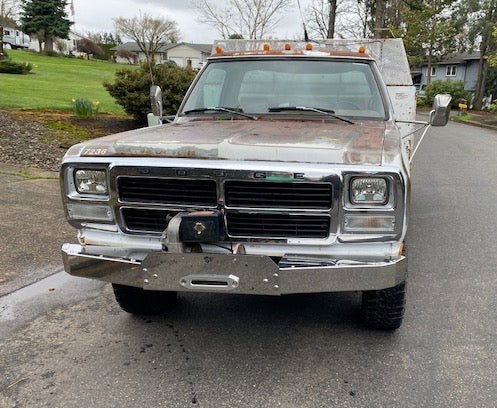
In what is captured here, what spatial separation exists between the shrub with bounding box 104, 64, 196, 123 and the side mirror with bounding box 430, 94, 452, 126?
8.20m

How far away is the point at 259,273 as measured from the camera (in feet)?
8.73

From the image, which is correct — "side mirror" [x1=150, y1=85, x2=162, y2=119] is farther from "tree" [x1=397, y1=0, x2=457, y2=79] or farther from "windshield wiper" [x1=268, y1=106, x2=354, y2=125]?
"tree" [x1=397, y1=0, x2=457, y2=79]

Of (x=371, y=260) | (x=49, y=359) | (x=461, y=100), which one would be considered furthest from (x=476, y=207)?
(x=461, y=100)

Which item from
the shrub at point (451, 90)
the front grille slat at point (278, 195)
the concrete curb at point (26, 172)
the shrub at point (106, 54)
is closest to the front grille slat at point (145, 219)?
the front grille slat at point (278, 195)

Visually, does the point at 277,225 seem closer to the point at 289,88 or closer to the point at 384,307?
the point at 384,307

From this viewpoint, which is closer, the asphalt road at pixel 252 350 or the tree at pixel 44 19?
the asphalt road at pixel 252 350

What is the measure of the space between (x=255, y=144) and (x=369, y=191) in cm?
71

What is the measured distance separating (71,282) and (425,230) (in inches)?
160

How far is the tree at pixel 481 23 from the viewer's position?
1384 inches

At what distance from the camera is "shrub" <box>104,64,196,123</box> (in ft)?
38.2

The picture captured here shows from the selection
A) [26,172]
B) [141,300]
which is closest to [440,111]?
[141,300]

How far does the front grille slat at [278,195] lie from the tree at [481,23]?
122 ft

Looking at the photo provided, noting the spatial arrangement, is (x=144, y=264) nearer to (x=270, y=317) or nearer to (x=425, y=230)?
(x=270, y=317)

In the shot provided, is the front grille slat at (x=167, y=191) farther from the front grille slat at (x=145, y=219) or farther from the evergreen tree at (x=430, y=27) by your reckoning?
the evergreen tree at (x=430, y=27)
